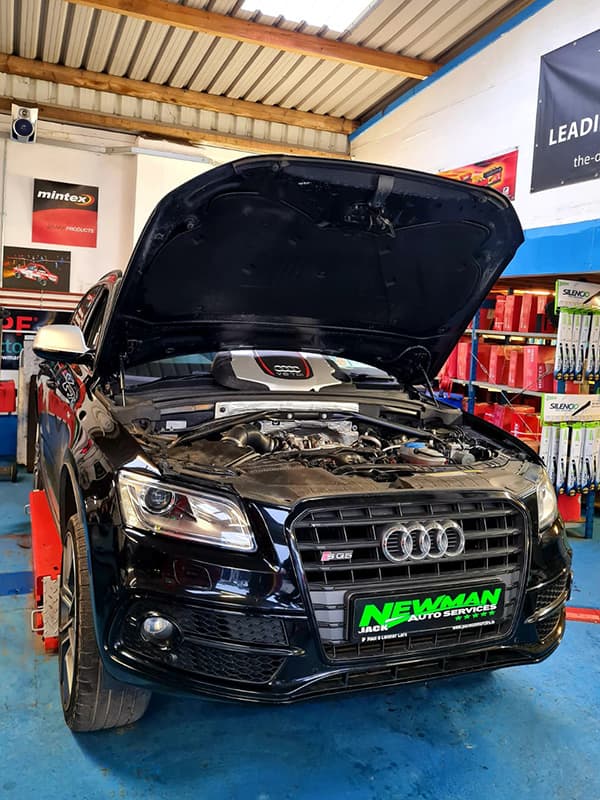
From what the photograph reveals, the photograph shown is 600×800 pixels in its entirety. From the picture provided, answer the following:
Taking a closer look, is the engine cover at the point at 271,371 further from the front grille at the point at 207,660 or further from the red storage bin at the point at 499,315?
the red storage bin at the point at 499,315

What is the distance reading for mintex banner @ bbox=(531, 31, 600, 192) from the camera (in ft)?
15.5

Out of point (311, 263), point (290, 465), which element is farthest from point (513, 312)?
point (290, 465)

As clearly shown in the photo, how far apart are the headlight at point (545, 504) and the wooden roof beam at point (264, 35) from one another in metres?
5.47

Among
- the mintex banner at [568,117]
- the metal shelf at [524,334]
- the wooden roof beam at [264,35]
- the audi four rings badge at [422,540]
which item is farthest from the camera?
the wooden roof beam at [264,35]

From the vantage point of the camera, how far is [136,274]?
2193mm

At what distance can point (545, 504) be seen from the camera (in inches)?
81.4

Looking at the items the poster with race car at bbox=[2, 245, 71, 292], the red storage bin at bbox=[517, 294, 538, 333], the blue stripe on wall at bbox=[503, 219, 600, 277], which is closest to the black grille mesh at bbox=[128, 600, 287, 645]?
the blue stripe on wall at bbox=[503, 219, 600, 277]

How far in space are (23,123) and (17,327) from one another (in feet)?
7.35

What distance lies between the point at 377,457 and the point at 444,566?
522mm

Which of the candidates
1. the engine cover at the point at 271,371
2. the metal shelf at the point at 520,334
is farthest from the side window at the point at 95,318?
the metal shelf at the point at 520,334

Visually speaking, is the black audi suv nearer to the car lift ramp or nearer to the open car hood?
the open car hood

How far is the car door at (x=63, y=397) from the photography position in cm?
260

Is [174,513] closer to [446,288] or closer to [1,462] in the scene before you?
[446,288]

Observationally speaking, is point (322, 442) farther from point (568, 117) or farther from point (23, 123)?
point (23, 123)
